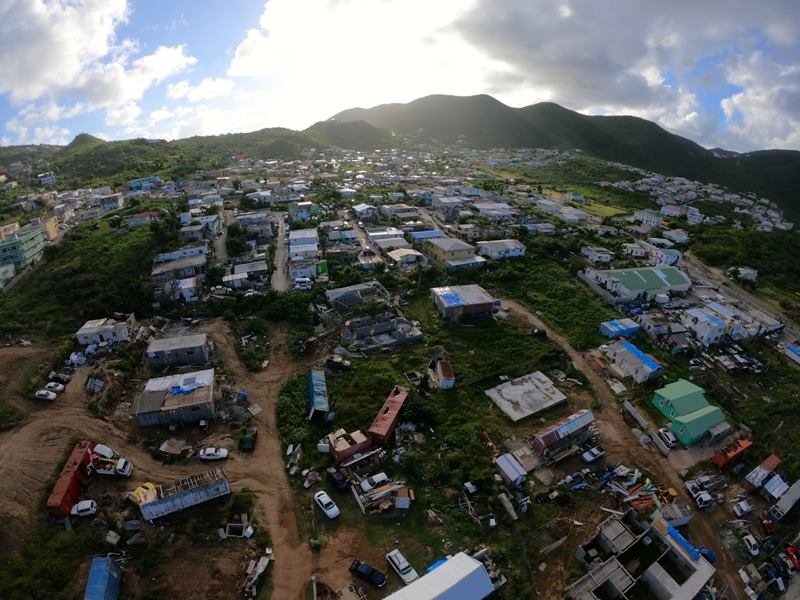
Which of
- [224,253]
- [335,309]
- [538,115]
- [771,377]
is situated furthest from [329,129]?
[771,377]

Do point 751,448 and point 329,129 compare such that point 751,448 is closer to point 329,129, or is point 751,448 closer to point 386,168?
point 386,168

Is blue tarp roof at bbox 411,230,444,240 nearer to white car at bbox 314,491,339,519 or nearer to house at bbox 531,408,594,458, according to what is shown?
house at bbox 531,408,594,458

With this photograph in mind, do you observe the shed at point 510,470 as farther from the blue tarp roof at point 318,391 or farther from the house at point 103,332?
the house at point 103,332

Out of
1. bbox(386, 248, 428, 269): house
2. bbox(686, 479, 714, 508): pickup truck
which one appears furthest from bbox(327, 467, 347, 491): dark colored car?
bbox(386, 248, 428, 269): house

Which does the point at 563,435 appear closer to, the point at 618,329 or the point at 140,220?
the point at 618,329

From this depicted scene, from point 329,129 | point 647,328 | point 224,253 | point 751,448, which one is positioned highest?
point 329,129

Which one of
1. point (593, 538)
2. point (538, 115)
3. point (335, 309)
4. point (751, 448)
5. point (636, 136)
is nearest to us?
point (593, 538)

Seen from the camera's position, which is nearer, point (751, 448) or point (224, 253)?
point (751, 448)
